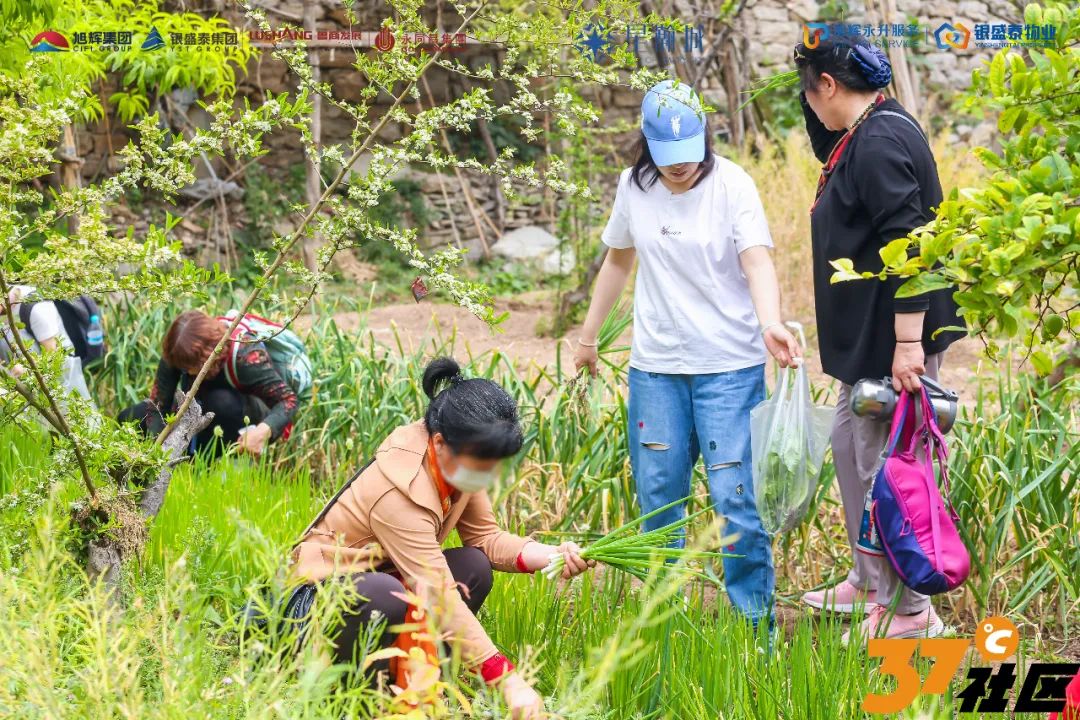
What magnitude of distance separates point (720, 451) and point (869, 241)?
25.9 inches

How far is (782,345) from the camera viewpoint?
2.80 meters

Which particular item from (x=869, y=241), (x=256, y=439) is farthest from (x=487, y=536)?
(x=256, y=439)

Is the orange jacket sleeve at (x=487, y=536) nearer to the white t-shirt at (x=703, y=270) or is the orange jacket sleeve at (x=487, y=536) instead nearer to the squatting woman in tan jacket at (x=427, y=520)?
the squatting woman in tan jacket at (x=427, y=520)

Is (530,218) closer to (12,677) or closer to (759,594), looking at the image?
(759,594)

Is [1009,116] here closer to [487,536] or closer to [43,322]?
[487,536]

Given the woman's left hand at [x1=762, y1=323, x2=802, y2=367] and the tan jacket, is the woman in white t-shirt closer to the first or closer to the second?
the woman's left hand at [x1=762, y1=323, x2=802, y2=367]

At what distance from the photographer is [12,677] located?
170 centimetres

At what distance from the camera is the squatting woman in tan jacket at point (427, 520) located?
86.7 inches

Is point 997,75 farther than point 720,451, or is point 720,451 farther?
point 720,451

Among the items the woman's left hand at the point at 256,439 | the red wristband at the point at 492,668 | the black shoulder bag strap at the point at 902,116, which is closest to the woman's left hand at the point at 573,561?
the red wristband at the point at 492,668

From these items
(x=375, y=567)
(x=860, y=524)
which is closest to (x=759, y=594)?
(x=860, y=524)

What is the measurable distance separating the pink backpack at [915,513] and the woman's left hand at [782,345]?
284mm

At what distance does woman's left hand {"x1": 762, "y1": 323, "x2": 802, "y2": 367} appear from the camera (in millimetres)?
2797

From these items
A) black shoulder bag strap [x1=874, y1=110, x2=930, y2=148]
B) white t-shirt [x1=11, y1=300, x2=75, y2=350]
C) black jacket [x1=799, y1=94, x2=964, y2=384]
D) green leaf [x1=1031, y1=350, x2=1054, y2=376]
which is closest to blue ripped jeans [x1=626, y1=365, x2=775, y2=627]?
black jacket [x1=799, y1=94, x2=964, y2=384]
